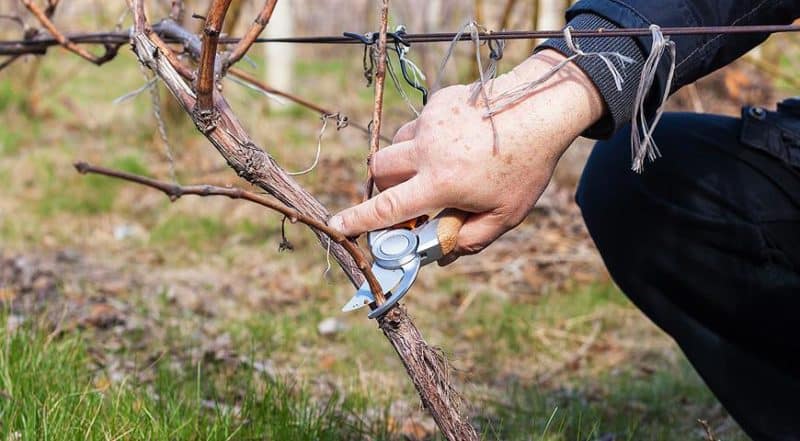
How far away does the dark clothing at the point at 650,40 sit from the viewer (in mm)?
1349

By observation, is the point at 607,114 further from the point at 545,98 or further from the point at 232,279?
the point at 232,279

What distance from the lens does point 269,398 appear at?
1.95 metres

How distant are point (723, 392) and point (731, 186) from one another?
48 centimetres

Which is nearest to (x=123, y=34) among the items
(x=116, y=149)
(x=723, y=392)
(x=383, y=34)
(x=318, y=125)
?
(x=383, y=34)

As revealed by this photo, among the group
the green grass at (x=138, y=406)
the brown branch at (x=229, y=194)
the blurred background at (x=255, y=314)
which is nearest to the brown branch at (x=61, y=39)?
the blurred background at (x=255, y=314)

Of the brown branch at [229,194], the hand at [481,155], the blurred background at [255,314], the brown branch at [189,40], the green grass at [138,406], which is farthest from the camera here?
the blurred background at [255,314]

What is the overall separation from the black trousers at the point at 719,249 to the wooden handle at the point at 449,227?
82 centimetres

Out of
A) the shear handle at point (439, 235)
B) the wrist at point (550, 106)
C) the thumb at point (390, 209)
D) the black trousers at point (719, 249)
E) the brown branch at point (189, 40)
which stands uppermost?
the brown branch at point (189, 40)

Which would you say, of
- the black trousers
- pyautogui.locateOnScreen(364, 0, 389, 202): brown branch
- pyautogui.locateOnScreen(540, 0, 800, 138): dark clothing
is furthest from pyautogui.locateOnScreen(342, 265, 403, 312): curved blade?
the black trousers

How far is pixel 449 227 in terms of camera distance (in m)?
1.33

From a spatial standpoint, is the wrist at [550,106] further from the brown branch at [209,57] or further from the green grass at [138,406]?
the green grass at [138,406]

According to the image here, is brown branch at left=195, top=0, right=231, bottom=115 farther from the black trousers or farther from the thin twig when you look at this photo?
the black trousers

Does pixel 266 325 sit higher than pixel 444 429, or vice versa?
pixel 266 325

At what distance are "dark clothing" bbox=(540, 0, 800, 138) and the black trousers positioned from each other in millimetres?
449
